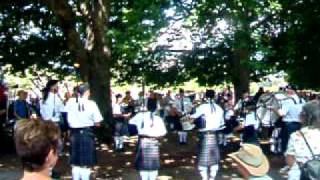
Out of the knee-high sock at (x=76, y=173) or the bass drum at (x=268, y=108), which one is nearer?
the knee-high sock at (x=76, y=173)

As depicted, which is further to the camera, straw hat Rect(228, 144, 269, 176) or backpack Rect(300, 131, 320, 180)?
backpack Rect(300, 131, 320, 180)

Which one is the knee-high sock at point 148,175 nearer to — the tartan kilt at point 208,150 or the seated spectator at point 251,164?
the tartan kilt at point 208,150

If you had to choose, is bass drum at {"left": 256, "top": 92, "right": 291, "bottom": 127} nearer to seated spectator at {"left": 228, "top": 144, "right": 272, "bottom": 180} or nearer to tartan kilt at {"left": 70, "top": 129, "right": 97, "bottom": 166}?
tartan kilt at {"left": 70, "top": 129, "right": 97, "bottom": 166}

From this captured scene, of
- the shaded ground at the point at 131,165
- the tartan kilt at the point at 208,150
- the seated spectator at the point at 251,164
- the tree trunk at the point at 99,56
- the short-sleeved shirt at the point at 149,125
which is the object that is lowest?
the shaded ground at the point at 131,165

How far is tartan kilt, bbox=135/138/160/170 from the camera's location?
32.1 feet

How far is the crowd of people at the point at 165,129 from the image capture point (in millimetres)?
2820

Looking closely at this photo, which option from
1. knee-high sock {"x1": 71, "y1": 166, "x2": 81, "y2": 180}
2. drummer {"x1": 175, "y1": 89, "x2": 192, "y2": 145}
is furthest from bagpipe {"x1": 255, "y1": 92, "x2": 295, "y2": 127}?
knee-high sock {"x1": 71, "y1": 166, "x2": 81, "y2": 180}

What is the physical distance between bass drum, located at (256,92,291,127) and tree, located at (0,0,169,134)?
3.34 meters

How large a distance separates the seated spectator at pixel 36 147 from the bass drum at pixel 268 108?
1079 cm

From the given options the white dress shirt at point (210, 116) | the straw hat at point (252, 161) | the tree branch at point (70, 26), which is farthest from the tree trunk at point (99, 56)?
the straw hat at point (252, 161)

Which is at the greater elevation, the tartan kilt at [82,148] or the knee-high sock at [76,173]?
the tartan kilt at [82,148]

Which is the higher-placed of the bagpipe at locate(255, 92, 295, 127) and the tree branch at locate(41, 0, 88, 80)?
the tree branch at locate(41, 0, 88, 80)

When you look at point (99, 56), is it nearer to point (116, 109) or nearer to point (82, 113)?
point (116, 109)

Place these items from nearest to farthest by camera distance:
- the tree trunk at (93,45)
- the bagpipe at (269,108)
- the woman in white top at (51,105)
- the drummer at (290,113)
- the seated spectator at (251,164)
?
the seated spectator at (251,164)
the drummer at (290,113)
the woman in white top at (51,105)
the bagpipe at (269,108)
the tree trunk at (93,45)
